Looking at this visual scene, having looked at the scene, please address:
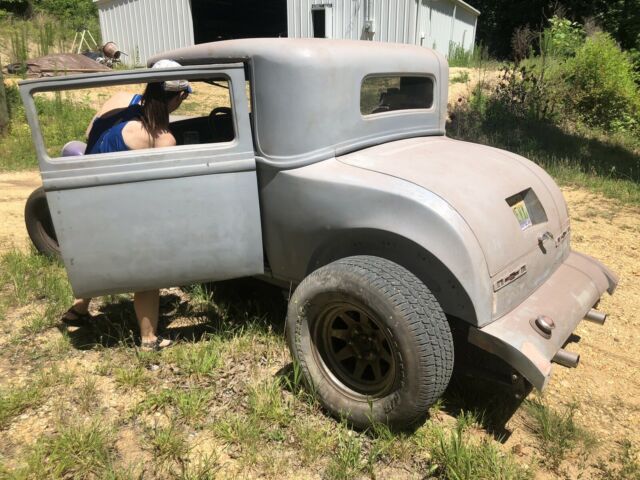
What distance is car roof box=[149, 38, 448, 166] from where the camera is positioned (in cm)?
266

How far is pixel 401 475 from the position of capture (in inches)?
90.4

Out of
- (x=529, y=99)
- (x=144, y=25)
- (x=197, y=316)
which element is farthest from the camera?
(x=144, y=25)

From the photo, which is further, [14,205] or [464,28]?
[464,28]

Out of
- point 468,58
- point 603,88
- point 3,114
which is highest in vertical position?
point 468,58

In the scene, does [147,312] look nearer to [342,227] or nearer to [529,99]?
[342,227]

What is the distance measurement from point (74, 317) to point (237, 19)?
81.3ft

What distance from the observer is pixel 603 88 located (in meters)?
9.12

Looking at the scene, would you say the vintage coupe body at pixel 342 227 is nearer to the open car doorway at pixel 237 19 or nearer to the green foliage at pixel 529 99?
the green foliage at pixel 529 99

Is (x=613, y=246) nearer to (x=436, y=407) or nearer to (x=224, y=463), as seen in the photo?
(x=436, y=407)

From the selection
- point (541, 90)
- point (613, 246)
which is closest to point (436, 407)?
point (613, 246)

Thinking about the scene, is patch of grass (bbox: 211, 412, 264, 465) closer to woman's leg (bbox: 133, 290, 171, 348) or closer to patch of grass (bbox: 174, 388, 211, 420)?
patch of grass (bbox: 174, 388, 211, 420)

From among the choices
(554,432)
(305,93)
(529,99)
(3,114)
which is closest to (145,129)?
(305,93)

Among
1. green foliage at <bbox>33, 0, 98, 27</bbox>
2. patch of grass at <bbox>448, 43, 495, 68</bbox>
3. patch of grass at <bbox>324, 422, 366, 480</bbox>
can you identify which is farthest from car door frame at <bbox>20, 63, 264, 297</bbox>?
green foliage at <bbox>33, 0, 98, 27</bbox>

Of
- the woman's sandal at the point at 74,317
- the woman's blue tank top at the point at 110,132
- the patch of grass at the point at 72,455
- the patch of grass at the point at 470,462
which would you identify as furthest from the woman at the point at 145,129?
the patch of grass at the point at 470,462
